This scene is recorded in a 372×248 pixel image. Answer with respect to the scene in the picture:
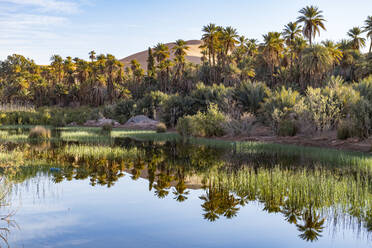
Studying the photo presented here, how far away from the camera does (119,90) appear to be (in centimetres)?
7144

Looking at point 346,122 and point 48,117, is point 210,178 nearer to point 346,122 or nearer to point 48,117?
point 346,122

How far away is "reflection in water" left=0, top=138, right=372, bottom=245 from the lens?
7773 millimetres

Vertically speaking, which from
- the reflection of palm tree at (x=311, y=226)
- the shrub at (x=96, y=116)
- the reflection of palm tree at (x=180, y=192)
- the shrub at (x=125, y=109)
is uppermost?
the shrub at (x=125, y=109)

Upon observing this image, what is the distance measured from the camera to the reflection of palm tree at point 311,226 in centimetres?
649

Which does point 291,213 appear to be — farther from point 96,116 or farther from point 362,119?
point 96,116

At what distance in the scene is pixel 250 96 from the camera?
1196 inches

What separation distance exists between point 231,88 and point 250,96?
4.33 m

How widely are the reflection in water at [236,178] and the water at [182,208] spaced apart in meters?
0.03

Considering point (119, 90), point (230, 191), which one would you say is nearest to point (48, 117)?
point (119, 90)

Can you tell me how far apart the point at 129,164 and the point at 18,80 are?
73.2 meters

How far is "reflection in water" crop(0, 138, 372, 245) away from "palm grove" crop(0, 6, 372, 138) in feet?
27.1

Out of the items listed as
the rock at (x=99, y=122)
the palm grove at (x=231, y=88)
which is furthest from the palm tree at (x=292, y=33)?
the rock at (x=99, y=122)

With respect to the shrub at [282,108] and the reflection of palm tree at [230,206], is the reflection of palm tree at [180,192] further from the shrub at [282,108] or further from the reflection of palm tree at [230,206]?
the shrub at [282,108]

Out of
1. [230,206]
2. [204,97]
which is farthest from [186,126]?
[230,206]
